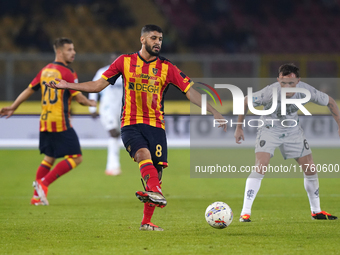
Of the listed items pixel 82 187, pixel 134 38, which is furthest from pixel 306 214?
pixel 134 38

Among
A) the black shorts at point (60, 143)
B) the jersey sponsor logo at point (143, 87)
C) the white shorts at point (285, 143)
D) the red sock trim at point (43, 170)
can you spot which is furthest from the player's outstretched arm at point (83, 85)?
the red sock trim at point (43, 170)

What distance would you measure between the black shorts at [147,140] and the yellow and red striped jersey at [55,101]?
2365 mm

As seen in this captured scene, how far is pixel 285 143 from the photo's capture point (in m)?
5.89

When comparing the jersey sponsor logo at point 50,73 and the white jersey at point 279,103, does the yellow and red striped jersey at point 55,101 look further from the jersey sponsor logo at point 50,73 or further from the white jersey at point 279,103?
the white jersey at point 279,103

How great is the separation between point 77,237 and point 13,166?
309 inches

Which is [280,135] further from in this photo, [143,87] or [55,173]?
[55,173]

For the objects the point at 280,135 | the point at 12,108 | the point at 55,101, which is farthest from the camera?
the point at 55,101

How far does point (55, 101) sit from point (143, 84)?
2.53 meters

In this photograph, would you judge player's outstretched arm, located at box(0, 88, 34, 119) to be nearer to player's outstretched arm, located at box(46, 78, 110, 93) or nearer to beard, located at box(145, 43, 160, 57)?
player's outstretched arm, located at box(46, 78, 110, 93)

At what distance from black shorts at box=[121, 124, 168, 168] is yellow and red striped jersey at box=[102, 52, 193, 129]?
0.06 meters

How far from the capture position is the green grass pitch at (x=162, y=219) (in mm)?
4395

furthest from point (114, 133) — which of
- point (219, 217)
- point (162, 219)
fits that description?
point (219, 217)

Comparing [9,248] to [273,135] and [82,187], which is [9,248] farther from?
[82,187]

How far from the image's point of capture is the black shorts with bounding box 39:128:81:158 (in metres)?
7.41
